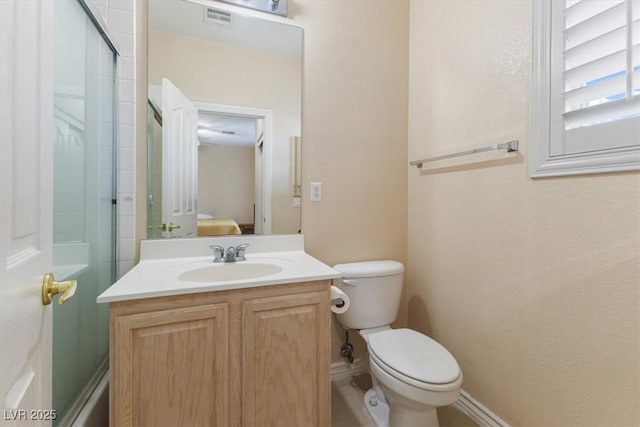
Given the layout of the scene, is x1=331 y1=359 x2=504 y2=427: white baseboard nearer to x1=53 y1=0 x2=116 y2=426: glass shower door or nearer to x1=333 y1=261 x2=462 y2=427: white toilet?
x1=333 y1=261 x2=462 y2=427: white toilet

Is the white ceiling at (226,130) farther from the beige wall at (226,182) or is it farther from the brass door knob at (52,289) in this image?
the brass door knob at (52,289)

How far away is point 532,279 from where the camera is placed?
1188mm

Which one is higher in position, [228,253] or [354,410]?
[228,253]

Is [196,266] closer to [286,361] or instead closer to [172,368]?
[172,368]

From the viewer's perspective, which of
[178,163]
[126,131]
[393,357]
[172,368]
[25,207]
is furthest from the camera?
[178,163]

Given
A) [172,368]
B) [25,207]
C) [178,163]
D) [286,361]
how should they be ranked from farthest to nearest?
[178,163], [286,361], [172,368], [25,207]

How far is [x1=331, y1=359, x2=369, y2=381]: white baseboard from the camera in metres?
1.73

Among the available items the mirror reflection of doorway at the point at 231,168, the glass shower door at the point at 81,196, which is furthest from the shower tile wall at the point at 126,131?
the mirror reflection of doorway at the point at 231,168

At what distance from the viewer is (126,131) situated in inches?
53.5

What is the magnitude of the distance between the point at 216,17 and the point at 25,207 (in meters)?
1.38

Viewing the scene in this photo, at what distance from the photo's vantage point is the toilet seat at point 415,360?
1.10 meters

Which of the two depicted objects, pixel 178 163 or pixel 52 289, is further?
pixel 178 163

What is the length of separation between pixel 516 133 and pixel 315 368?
1.27 metres

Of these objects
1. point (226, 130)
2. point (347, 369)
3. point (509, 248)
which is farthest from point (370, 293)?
point (226, 130)
